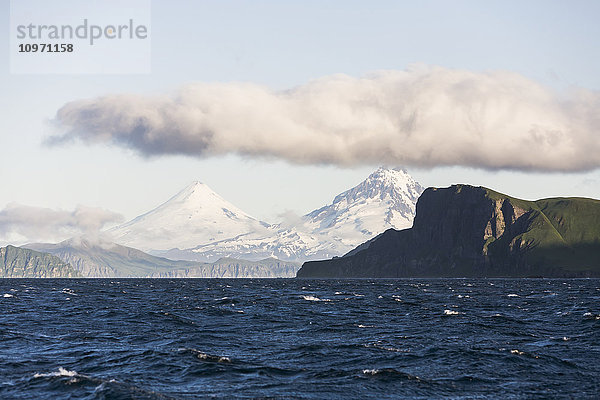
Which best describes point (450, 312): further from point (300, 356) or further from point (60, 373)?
point (60, 373)

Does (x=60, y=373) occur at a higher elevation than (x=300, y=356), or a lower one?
higher

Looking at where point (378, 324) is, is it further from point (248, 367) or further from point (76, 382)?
point (76, 382)

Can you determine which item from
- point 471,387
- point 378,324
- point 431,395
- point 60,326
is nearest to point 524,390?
point 471,387

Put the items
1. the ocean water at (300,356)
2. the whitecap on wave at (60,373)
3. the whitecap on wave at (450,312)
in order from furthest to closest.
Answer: the whitecap on wave at (450,312) → the whitecap on wave at (60,373) → the ocean water at (300,356)

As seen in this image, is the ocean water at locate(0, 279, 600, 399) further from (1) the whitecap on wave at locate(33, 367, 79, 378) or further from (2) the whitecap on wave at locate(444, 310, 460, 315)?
(2) the whitecap on wave at locate(444, 310, 460, 315)

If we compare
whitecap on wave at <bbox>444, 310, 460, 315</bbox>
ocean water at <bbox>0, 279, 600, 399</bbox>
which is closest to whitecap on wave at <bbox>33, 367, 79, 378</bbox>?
ocean water at <bbox>0, 279, 600, 399</bbox>

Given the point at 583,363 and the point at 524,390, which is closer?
the point at 524,390

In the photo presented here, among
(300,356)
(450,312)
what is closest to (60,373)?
(300,356)

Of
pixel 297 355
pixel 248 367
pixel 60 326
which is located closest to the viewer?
pixel 248 367

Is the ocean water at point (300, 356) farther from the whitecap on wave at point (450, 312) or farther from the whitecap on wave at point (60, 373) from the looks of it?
the whitecap on wave at point (450, 312)

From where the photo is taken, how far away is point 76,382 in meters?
43.6

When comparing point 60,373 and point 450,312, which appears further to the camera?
point 450,312

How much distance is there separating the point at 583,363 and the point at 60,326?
5107 cm

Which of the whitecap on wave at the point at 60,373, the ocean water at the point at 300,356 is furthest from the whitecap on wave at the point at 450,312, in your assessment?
the whitecap on wave at the point at 60,373
